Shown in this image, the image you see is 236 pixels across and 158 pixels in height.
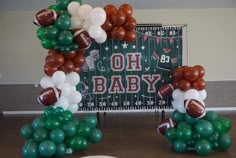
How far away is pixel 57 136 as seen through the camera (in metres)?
3.51

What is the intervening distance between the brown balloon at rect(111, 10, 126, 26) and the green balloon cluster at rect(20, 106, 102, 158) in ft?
4.21

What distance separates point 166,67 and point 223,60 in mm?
2232

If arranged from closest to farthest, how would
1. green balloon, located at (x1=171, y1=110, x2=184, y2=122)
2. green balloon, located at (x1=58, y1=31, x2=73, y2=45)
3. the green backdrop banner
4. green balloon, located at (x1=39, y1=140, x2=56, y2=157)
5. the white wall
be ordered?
green balloon, located at (x1=39, y1=140, x2=56, y2=157) < green balloon, located at (x1=58, y1=31, x2=73, y2=45) < green balloon, located at (x1=171, y1=110, x2=184, y2=122) < the green backdrop banner < the white wall

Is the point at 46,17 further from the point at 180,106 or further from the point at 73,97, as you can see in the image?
the point at 180,106

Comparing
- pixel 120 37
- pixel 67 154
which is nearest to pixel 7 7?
pixel 120 37

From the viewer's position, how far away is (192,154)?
3762 millimetres

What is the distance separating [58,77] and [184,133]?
5.49ft

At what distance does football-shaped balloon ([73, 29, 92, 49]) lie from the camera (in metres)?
3.65

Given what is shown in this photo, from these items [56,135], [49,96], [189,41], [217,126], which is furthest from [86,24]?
[189,41]

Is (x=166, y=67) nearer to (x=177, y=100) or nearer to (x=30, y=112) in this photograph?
(x=177, y=100)

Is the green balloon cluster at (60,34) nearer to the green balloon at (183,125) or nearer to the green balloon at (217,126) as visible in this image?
the green balloon at (183,125)

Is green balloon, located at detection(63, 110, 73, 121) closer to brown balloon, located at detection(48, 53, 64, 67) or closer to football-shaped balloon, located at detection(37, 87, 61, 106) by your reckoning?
football-shaped balloon, located at detection(37, 87, 61, 106)

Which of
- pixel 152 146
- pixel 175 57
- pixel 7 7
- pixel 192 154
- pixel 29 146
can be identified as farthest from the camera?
pixel 7 7

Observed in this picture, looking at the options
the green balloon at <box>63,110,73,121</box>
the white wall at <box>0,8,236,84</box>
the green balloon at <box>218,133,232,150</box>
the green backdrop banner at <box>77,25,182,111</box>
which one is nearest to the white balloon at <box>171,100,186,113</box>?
the green balloon at <box>218,133,232,150</box>
